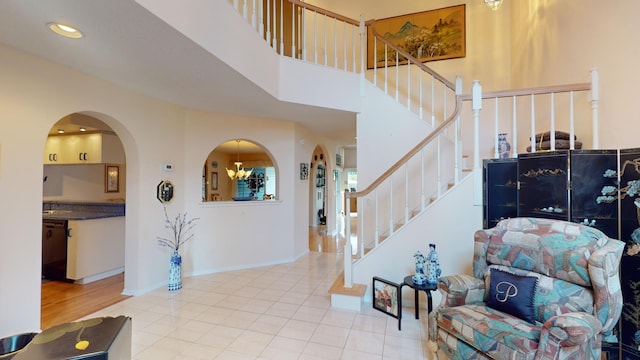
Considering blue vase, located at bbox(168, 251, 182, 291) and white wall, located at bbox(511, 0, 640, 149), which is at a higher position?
white wall, located at bbox(511, 0, 640, 149)

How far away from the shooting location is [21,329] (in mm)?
2436

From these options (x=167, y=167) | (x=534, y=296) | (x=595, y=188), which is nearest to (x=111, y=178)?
(x=167, y=167)

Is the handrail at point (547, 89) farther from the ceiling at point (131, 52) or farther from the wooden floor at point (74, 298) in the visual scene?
the wooden floor at point (74, 298)

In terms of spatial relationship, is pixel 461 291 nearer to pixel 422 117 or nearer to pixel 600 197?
pixel 600 197

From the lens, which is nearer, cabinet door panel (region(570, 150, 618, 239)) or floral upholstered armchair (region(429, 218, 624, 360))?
floral upholstered armchair (region(429, 218, 624, 360))

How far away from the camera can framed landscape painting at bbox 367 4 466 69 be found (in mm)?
4852

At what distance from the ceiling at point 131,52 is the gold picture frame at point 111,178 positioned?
334 centimetres

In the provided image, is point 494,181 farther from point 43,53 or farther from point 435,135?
point 43,53

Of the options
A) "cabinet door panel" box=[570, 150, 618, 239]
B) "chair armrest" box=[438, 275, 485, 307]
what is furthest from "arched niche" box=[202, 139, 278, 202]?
"cabinet door panel" box=[570, 150, 618, 239]

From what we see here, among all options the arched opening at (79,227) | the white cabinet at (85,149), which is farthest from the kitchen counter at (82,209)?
the white cabinet at (85,149)

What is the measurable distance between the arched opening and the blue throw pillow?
4.08 metres

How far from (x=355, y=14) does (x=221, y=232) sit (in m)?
4.74

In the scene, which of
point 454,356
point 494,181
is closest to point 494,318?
point 454,356

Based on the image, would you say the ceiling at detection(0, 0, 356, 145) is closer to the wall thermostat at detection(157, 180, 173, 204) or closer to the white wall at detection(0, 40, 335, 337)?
the white wall at detection(0, 40, 335, 337)
